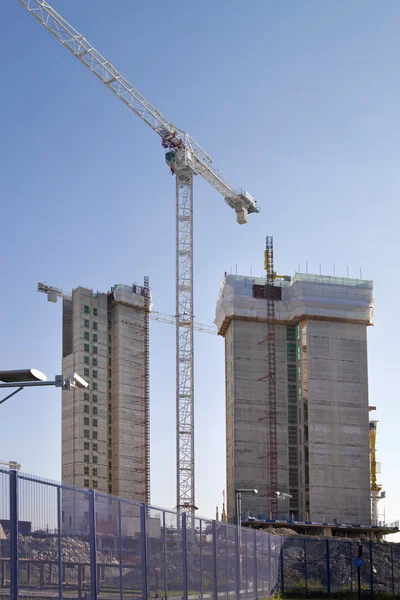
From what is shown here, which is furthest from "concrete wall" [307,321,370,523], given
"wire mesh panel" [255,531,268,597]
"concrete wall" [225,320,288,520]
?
"wire mesh panel" [255,531,268,597]

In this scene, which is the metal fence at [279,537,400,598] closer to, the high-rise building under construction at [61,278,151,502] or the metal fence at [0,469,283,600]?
the metal fence at [0,469,283,600]

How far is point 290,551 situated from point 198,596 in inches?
1324

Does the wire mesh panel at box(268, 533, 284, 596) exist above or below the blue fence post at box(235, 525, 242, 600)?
below

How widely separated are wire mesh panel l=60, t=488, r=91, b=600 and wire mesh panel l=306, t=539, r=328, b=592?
1368 inches

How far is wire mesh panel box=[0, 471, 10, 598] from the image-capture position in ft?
60.9

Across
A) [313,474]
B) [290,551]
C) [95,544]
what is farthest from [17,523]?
[313,474]

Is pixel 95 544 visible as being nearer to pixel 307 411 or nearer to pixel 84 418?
pixel 307 411

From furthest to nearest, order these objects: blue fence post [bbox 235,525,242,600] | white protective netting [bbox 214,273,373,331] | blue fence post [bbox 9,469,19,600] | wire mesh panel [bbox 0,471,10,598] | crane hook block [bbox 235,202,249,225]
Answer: crane hook block [bbox 235,202,249,225], white protective netting [bbox 214,273,373,331], blue fence post [bbox 235,525,242,600], blue fence post [bbox 9,469,19,600], wire mesh panel [bbox 0,471,10,598]

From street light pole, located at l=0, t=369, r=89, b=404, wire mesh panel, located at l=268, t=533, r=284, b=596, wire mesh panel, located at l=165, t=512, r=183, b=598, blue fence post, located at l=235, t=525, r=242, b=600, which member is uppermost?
street light pole, located at l=0, t=369, r=89, b=404

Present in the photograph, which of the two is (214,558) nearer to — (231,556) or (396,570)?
(231,556)

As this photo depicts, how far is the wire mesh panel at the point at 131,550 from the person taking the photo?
25.8 m

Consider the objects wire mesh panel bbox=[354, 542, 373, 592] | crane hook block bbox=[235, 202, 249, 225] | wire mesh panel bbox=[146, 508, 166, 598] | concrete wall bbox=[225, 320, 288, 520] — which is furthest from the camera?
crane hook block bbox=[235, 202, 249, 225]

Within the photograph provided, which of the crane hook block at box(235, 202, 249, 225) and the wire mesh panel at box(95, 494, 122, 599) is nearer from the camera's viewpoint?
the wire mesh panel at box(95, 494, 122, 599)

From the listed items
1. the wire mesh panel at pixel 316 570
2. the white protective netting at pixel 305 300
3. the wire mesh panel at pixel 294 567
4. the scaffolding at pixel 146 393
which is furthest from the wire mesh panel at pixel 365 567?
the scaffolding at pixel 146 393
